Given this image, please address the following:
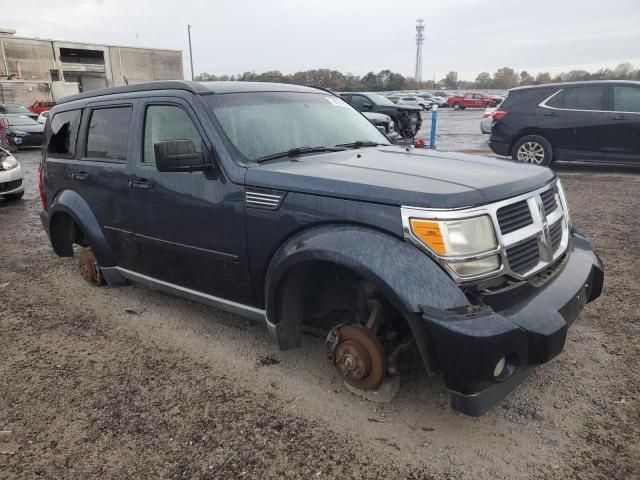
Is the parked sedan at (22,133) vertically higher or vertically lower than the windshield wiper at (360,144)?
lower

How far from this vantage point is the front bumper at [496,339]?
2256 mm

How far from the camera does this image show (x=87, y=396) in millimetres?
3072

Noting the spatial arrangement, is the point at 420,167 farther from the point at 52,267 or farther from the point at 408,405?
the point at 52,267

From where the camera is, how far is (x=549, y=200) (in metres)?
2.99

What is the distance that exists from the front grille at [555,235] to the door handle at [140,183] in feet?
8.90

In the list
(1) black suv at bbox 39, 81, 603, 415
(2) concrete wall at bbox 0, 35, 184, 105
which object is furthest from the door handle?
(2) concrete wall at bbox 0, 35, 184, 105

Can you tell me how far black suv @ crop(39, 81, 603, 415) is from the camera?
2377 mm

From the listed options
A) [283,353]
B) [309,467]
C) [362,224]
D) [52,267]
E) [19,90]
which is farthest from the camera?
[19,90]

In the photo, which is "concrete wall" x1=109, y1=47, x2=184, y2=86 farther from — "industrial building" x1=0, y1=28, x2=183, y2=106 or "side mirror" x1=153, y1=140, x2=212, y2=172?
"side mirror" x1=153, y1=140, x2=212, y2=172

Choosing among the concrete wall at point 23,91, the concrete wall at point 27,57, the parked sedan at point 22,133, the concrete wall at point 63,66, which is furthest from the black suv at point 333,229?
the concrete wall at point 27,57

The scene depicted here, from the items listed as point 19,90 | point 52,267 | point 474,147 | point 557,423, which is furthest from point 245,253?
point 19,90

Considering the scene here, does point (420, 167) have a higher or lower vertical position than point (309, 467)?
higher

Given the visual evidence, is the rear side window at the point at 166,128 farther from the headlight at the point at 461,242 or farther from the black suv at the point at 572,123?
the black suv at the point at 572,123

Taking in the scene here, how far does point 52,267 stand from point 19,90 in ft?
155
